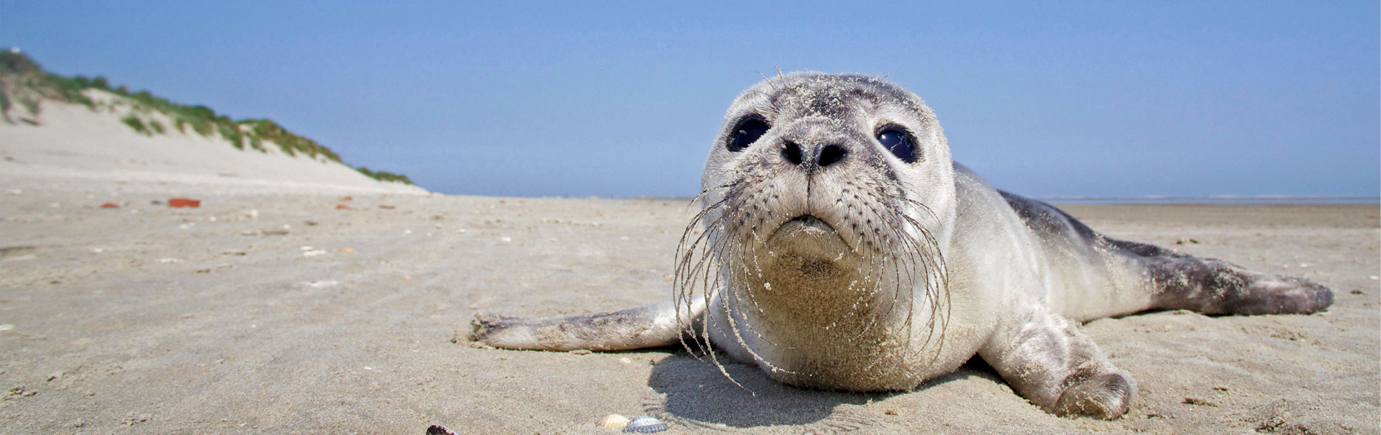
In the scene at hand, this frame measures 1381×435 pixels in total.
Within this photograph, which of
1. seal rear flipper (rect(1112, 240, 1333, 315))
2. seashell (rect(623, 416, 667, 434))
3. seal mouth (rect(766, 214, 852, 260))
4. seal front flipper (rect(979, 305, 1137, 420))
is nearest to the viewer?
seal mouth (rect(766, 214, 852, 260))

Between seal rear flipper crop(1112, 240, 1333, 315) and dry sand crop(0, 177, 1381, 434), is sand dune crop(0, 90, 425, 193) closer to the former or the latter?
dry sand crop(0, 177, 1381, 434)

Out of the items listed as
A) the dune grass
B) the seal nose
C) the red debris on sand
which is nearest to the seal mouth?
the seal nose

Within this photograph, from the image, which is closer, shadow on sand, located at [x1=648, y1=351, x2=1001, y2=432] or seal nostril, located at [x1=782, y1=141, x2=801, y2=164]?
seal nostril, located at [x1=782, y1=141, x2=801, y2=164]

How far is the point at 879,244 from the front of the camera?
66.9 inches

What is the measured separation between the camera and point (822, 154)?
166 centimetres

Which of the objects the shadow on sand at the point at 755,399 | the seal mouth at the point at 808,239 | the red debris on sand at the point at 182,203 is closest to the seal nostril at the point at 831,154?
the seal mouth at the point at 808,239

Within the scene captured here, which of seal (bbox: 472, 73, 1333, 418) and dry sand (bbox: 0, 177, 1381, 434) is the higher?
seal (bbox: 472, 73, 1333, 418)

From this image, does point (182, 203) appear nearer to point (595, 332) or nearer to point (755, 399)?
point (595, 332)

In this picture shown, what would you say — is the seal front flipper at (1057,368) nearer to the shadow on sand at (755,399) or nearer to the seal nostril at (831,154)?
the shadow on sand at (755,399)

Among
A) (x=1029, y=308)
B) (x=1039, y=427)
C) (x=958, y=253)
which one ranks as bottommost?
(x=1039, y=427)

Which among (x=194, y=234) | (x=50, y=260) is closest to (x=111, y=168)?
(x=194, y=234)

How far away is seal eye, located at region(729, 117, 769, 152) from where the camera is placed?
2057 mm

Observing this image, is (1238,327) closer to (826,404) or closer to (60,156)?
(826,404)

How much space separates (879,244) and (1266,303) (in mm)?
3519
